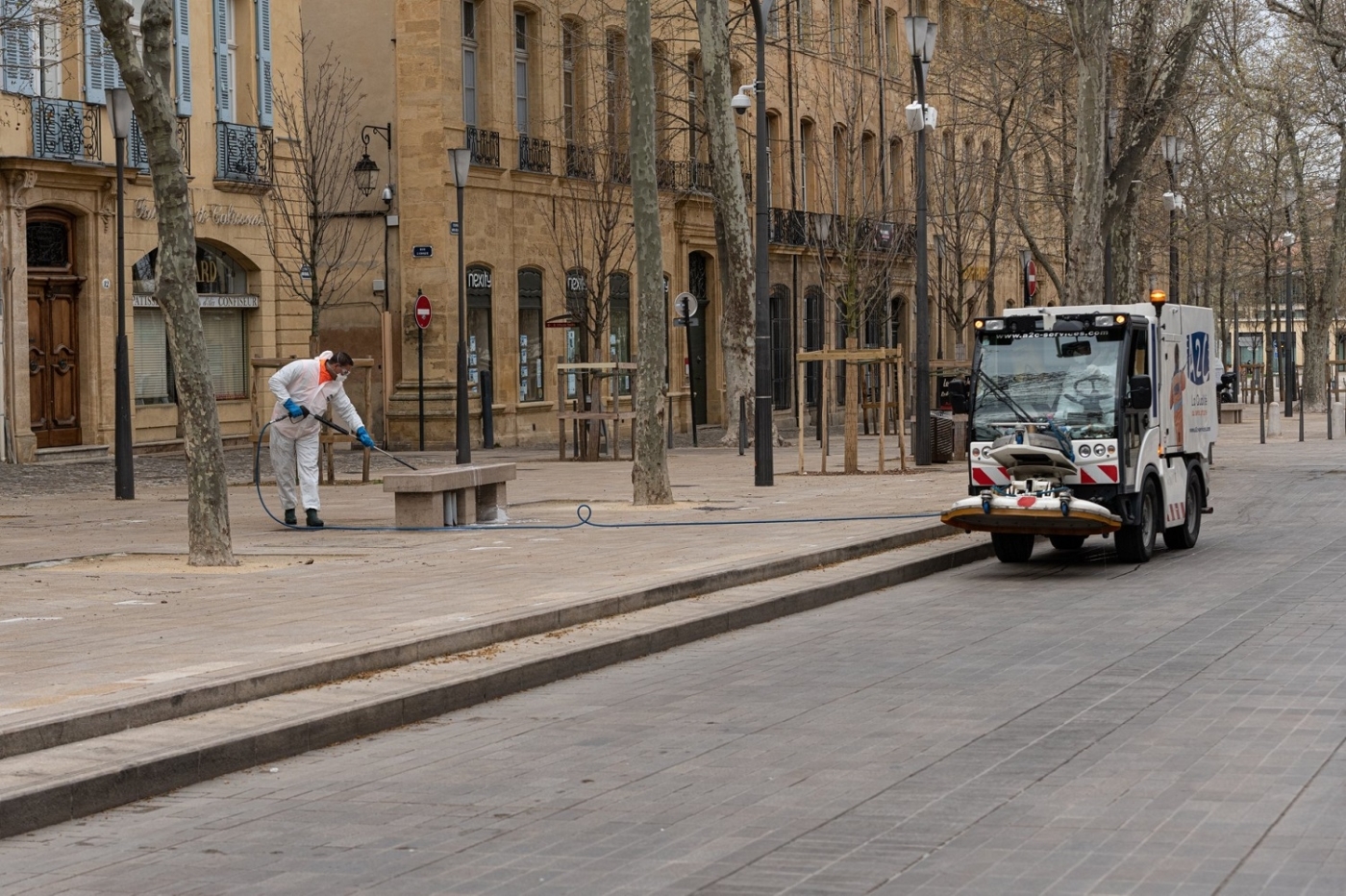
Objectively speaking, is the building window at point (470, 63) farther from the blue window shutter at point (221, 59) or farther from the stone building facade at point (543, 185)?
the blue window shutter at point (221, 59)

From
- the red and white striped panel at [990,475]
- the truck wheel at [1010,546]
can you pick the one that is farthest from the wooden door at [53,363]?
the red and white striped panel at [990,475]

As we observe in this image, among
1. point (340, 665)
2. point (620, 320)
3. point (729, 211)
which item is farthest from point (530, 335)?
point (340, 665)

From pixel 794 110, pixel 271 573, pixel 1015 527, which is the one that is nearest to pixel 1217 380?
pixel 1015 527

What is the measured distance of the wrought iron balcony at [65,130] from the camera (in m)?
30.5

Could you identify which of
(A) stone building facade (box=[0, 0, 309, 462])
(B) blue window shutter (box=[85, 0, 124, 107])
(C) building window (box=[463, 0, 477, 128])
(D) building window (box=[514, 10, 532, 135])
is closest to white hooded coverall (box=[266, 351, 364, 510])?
(A) stone building facade (box=[0, 0, 309, 462])

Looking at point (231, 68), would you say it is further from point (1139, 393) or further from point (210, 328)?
→ point (1139, 393)

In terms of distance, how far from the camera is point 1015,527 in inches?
648

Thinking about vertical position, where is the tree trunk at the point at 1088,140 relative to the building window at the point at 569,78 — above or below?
below

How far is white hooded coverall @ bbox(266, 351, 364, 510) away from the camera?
1919 centimetres

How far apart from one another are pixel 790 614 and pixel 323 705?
5.32m

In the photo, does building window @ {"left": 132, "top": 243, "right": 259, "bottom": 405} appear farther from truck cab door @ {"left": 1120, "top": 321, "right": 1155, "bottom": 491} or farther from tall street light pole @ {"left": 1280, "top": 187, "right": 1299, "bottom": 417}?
tall street light pole @ {"left": 1280, "top": 187, "right": 1299, "bottom": 417}

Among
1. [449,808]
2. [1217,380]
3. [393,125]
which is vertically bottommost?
[449,808]

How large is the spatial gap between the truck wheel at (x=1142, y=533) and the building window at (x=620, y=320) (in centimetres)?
2871

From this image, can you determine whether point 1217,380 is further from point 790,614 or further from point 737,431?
point 737,431
